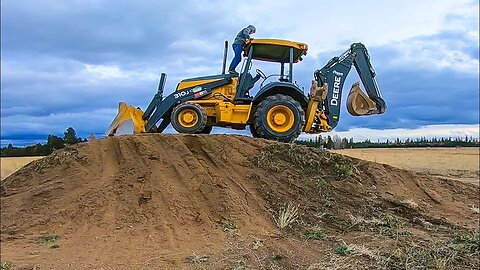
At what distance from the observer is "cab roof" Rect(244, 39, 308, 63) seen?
1155cm

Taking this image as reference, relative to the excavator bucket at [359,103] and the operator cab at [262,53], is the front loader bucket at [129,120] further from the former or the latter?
the excavator bucket at [359,103]

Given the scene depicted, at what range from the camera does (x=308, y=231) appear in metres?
8.39

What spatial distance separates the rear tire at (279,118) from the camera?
1110 centimetres

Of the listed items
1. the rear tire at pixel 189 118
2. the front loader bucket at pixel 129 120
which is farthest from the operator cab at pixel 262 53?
the front loader bucket at pixel 129 120

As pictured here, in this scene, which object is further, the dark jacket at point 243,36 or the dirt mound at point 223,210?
the dark jacket at point 243,36

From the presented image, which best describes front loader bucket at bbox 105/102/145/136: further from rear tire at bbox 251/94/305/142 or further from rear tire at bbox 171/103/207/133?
rear tire at bbox 251/94/305/142

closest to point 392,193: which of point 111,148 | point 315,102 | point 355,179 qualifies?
point 355,179

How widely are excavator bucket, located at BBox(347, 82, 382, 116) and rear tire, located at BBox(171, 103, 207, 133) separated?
3480 mm

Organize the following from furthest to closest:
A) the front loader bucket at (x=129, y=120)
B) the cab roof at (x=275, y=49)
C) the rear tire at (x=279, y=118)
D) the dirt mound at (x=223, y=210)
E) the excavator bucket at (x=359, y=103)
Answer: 1. the excavator bucket at (x=359, y=103)
2. the front loader bucket at (x=129, y=120)
3. the cab roof at (x=275, y=49)
4. the rear tire at (x=279, y=118)
5. the dirt mound at (x=223, y=210)

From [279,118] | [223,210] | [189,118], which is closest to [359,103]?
[279,118]

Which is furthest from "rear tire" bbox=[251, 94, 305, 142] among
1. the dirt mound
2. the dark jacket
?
the dark jacket

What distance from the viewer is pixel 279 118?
1122cm

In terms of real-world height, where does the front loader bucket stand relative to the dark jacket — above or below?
below

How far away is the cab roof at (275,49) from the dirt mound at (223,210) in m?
2.19
